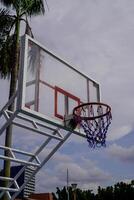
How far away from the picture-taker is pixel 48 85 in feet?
32.9

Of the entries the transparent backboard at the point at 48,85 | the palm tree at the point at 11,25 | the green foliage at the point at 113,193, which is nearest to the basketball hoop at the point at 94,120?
the transparent backboard at the point at 48,85

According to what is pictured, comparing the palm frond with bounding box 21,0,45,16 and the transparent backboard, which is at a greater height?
the palm frond with bounding box 21,0,45,16

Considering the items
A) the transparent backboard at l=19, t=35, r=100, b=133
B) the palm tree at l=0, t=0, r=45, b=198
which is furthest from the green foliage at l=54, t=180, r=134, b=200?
the transparent backboard at l=19, t=35, r=100, b=133

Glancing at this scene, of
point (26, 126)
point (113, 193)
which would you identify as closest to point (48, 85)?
point (26, 126)

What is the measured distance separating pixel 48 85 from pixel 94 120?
149 cm

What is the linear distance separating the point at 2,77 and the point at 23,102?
332 inches

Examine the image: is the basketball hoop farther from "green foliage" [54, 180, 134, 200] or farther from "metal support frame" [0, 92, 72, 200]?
"green foliage" [54, 180, 134, 200]

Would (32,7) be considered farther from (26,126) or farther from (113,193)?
(113,193)

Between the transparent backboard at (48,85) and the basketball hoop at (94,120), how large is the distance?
0.29 m

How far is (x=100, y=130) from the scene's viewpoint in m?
10.3

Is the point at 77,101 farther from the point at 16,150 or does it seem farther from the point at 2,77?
the point at 2,77

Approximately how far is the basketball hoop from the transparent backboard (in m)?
0.29

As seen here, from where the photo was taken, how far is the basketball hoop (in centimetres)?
1025

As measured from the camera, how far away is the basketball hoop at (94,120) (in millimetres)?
10250
